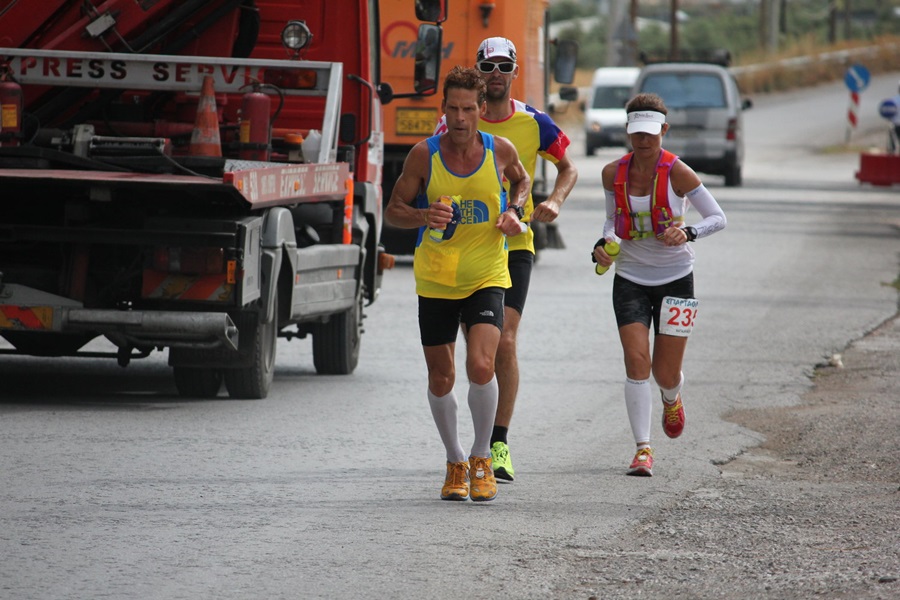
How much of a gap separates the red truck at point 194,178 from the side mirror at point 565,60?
8349 millimetres

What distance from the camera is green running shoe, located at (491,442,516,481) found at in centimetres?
750

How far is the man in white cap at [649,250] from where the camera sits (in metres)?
7.85

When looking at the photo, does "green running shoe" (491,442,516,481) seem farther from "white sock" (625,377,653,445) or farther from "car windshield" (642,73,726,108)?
"car windshield" (642,73,726,108)

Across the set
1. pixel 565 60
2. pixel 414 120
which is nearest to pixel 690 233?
pixel 414 120

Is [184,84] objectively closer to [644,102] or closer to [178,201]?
[178,201]


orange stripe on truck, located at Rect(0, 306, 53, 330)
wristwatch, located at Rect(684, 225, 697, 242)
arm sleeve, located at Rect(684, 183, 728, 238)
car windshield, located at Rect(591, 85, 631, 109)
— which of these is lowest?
car windshield, located at Rect(591, 85, 631, 109)

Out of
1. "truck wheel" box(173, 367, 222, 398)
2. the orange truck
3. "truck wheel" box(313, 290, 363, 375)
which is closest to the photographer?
"truck wheel" box(173, 367, 222, 398)

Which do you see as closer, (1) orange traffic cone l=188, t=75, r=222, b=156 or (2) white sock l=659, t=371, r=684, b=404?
(2) white sock l=659, t=371, r=684, b=404

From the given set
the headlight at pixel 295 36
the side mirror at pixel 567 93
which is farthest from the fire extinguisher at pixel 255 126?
the side mirror at pixel 567 93

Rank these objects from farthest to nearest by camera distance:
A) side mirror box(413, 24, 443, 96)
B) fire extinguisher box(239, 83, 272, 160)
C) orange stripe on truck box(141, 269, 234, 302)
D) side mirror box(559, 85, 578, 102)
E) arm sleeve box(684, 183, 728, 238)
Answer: side mirror box(559, 85, 578, 102) < side mirror box(413, 24, 443, 96) < fire extinguisher box(239, 83, 272, 160) < orange stripe on truck box(141, 269, 234, 302) < arm sleeve box(684, 183, 728, 238)

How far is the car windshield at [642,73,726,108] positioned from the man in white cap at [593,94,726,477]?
2432 centimetres

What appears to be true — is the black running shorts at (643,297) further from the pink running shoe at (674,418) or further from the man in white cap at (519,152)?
the man in white cap at (519,152)

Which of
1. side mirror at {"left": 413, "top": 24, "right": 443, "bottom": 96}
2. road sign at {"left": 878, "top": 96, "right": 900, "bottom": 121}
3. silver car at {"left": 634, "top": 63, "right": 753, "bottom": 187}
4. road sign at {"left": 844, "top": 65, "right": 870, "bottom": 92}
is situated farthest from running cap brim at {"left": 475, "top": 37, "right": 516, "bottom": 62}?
road sign at {"left": 844, "top": 65, "right": 870, "bottom": 92}

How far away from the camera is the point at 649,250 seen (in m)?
7.96
